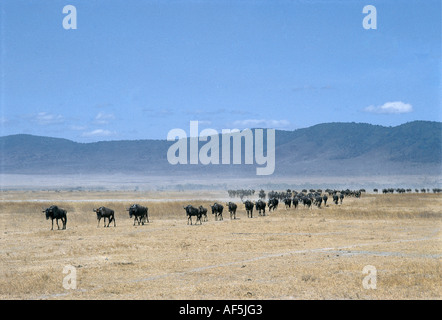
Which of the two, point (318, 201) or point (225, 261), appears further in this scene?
point (318, 201)

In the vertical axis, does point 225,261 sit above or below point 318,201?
below

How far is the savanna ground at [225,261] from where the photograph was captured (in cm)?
1459

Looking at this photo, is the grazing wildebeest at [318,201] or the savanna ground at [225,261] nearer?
the savanna ground at [225,261]

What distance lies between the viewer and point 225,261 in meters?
19.7

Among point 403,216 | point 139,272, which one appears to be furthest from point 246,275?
point 403,216

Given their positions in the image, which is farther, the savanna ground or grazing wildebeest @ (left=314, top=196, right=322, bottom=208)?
grazing wildebeest @ (left=314, top=196, right=322, bottom=208)

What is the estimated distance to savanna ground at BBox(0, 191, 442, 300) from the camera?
575 inches

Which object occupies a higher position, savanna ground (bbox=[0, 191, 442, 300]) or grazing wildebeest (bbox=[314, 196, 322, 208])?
grazing wildebeest (bbox=[314, 196, 322, 208])

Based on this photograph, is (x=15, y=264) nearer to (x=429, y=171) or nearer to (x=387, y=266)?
(x=387, y=266)
